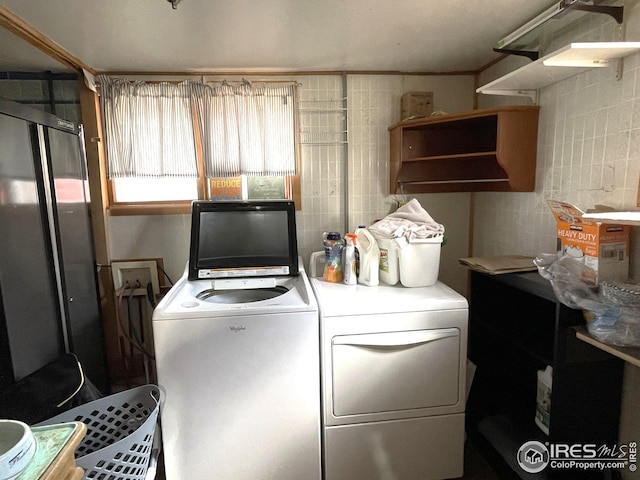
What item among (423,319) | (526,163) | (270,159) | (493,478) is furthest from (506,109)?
(493,478)

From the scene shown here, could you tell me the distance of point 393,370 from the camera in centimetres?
162

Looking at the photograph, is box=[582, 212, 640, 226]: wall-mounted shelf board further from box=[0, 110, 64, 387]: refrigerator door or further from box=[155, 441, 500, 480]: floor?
box=[0, 110, 64, 387]: refrigerator door

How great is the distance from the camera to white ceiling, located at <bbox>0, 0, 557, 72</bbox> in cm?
154

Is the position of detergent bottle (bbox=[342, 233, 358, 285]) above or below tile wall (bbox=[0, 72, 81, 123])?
below

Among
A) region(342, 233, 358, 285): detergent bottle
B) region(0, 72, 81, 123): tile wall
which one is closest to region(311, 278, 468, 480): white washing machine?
region(342, 233, 358, 285): detergent bottle

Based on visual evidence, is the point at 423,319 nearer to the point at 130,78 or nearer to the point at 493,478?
the point at 493,478

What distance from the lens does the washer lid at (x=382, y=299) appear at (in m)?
1.59

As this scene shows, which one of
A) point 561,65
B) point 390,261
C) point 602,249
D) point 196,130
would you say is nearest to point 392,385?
point 390,261

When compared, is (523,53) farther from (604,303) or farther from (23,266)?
(23,266)

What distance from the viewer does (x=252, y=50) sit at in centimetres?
202

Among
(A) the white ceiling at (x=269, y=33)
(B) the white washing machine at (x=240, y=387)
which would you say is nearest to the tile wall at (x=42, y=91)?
(A) the white ceiling at (x=269, y=33)

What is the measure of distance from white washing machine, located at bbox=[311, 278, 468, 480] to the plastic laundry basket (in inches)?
28.3

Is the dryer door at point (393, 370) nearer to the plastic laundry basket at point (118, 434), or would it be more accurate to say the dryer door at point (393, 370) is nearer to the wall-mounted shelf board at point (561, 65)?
the plastic laundry basket at point (118, 434)

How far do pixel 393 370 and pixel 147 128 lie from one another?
6.54ft
